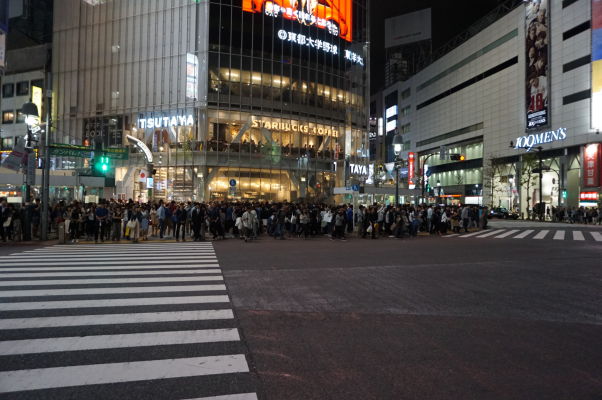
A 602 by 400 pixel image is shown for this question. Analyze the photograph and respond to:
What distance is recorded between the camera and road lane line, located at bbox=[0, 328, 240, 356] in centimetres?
516

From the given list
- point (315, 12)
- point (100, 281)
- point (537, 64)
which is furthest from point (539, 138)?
point (100, 281)

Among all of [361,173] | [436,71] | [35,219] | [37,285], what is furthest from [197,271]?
[436,71]

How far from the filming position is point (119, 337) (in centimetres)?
564

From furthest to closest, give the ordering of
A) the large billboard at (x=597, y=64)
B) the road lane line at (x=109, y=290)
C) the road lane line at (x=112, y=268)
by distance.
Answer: the large billboard at (x=597, y=64) < the road lane line at (x=112, y=268) < the road lane line at (x=109, y=290)

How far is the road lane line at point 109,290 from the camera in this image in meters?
8.09

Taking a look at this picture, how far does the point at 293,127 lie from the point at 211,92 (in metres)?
9.04

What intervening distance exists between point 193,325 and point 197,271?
501 cm

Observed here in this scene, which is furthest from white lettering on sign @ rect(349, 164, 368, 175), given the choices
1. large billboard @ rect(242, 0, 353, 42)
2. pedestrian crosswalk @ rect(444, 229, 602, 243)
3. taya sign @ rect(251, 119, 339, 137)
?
large billboard @ rect(242, 0, 353, 42)

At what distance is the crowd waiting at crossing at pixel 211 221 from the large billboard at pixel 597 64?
31.1 metres

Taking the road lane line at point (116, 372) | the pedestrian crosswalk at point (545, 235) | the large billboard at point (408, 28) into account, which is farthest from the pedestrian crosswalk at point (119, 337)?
the large billboard at point (408, 28)

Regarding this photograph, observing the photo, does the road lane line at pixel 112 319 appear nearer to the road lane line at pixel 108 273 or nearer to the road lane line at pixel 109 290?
the road lane line at pixel 109 290

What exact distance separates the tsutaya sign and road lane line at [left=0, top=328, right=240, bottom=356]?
185 ft

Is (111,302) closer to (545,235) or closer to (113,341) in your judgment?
(113,341)

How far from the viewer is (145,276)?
1019 centimetres
